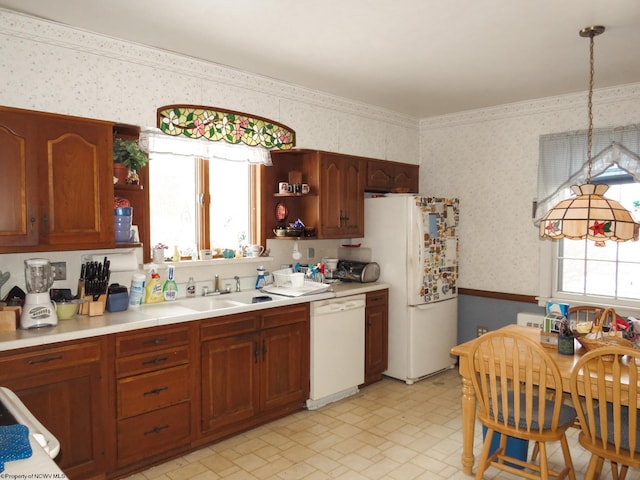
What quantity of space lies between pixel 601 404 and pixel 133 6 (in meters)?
3.00

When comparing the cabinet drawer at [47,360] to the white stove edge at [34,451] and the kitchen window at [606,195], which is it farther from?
the kitchen window at [606,195]

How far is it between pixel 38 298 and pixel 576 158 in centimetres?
418

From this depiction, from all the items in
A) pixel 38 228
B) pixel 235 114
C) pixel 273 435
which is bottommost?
pixel 273 435

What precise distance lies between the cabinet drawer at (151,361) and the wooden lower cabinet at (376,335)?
178cm

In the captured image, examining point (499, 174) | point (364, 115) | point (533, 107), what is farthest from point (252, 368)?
point (533, 107)

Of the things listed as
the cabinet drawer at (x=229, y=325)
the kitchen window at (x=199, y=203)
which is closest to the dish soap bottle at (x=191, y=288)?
the kitchen window at (x=199, y=203)

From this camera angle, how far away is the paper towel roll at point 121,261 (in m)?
3.05

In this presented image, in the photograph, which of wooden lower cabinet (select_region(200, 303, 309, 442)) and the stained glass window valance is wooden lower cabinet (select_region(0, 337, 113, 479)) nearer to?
wooden lower cabinet (select_region(200, 303, 309, 442))

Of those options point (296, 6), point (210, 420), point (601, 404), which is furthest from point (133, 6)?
point (601, 404)

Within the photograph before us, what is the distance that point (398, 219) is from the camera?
425cm

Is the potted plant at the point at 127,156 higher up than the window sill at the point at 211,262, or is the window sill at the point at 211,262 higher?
the potted plant at the point at 127,156

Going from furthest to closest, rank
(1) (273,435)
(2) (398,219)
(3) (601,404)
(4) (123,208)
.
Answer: (2) (398,219) → (1) (273,435) → (4) (123,208) → (3) (601,404)

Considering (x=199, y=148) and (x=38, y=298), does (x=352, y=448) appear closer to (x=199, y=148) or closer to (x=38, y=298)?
(x=38, y=298)

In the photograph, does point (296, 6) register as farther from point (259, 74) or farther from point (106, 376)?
point (106, 376)
